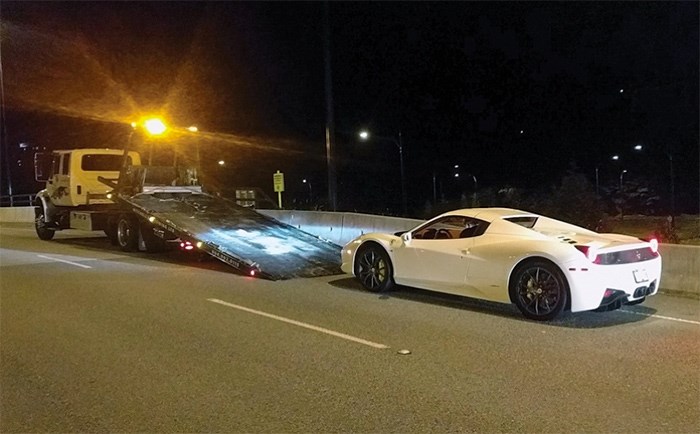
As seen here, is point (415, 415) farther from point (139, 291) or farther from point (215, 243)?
point (215, 243)

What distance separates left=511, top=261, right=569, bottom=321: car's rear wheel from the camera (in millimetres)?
7684

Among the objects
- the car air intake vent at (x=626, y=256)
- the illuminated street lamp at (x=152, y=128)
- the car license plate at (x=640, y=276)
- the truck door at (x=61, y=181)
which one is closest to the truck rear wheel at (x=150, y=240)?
the illuminated street lamp at (x=152, y=128)

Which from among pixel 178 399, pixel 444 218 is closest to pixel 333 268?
pixel 444 218

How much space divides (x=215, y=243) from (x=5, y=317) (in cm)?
436

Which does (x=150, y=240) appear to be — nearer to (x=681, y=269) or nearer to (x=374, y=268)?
(x=374, y=268)

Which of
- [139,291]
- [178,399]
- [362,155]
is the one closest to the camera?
[178,399]

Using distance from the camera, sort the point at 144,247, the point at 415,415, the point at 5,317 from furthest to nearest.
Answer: the point at 144,247, the point at 5,317, the point at 415,415

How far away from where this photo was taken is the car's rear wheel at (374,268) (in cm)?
988

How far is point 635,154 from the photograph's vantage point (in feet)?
197

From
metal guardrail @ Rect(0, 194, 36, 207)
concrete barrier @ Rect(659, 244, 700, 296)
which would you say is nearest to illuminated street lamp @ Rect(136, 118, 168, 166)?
concrete barrier @ Rect(659, 244, 700, 296)

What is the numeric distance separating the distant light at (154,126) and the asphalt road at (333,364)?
822cm

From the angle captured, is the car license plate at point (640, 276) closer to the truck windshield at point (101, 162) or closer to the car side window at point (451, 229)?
the car side window at point (451, 229)

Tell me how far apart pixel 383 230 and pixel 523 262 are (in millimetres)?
6826

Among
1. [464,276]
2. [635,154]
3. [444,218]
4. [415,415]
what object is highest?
[635,154]
